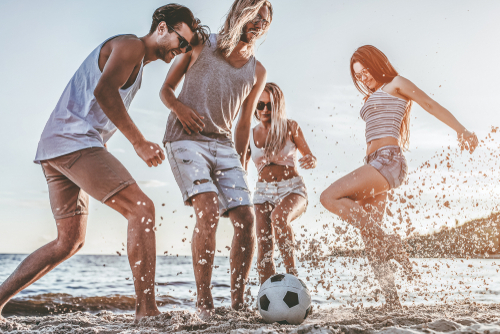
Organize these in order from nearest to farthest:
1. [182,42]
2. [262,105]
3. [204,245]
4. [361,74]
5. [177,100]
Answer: [204,245]
[182,42]
[177,100]
[361,74]
[262,105]

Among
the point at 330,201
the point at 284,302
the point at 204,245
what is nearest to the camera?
the point at 284,302

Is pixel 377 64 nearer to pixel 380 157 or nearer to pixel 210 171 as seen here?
pixel 380 157

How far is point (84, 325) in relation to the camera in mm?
3320

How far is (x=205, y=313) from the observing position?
3100 mm

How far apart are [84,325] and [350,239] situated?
274cm

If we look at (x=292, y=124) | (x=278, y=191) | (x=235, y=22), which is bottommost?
(x=278, y=191)

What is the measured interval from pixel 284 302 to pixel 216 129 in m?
1.64

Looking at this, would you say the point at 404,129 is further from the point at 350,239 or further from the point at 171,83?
the point at 171,83

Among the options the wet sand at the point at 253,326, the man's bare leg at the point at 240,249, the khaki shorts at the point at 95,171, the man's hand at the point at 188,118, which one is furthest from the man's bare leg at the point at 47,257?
the man's bare leg at the point at 240,249

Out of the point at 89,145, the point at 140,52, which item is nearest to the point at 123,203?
the point at 89,145

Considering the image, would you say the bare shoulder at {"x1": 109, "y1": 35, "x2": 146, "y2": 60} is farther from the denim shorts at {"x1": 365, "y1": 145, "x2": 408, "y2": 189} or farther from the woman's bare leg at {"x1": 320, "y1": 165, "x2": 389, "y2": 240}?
the denim shorts at {"x1": 365, "y1": 145, "x2": 408, "y2": 189}

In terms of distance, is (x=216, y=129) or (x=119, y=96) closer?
(x=119, y=96)

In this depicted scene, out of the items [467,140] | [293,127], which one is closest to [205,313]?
[293,127]

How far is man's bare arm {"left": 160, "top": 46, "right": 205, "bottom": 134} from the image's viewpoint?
3471 mm
